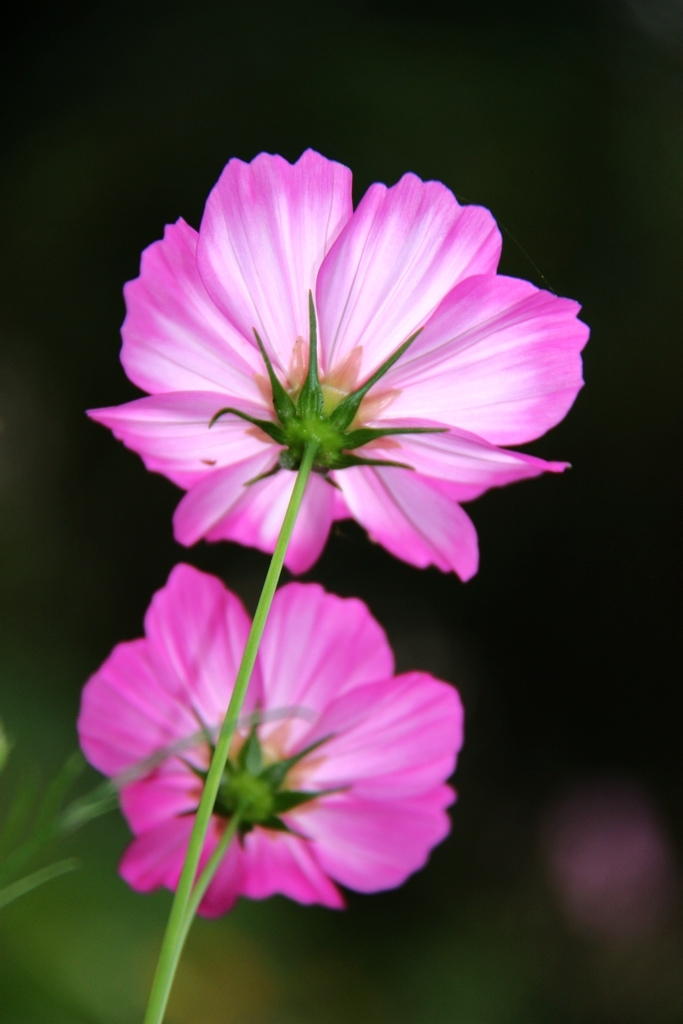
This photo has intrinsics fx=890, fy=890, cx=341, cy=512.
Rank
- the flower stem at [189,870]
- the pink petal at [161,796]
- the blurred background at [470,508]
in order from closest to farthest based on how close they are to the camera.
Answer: the flower stem at [189,870] < the pink petal at [161,796] < the blurred background at [470,508]

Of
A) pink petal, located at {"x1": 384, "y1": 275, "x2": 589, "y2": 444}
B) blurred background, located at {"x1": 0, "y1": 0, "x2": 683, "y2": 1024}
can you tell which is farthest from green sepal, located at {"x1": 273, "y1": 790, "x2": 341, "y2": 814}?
blurred background, located at {"x1": 0, "y1": 0, "x2": 683, "y2": 1024}

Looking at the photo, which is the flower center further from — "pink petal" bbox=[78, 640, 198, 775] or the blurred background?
the blurred background

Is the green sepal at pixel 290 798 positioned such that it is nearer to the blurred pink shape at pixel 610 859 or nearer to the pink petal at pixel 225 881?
the pink petal at pixel 225 881

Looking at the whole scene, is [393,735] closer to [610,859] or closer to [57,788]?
[57,788]

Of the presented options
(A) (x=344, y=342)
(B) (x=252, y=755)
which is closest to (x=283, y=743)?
(B) (x=252, y=755)

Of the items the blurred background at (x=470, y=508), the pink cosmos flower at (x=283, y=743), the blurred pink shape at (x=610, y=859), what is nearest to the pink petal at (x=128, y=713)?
the pink cosmos flower at (x=283, y=743)

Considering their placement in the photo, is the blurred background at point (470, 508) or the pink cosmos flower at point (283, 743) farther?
the blurred background at point (470, 508)
